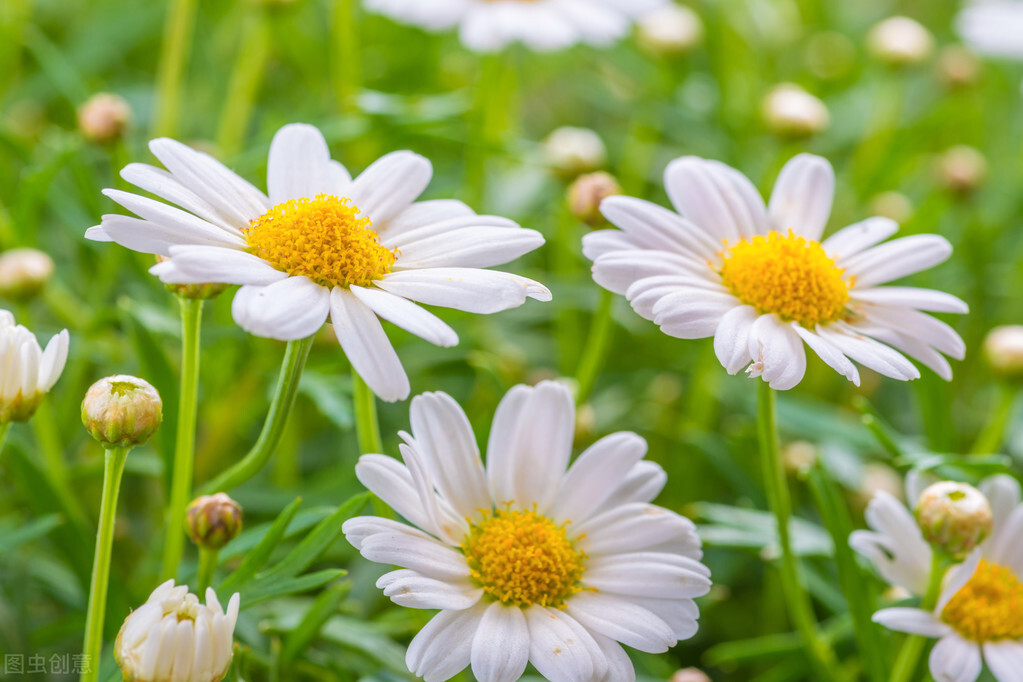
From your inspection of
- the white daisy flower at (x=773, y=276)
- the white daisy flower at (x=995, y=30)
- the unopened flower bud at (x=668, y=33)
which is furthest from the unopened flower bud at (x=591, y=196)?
the white daisy flower at (x=995, y=30)

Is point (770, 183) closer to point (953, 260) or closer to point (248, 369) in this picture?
point (953, 260)

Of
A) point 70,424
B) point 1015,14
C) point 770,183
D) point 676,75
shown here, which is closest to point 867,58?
point 1015,14

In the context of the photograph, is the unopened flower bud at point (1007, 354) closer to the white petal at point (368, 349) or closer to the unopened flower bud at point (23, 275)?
the white petal at point (368, 349)

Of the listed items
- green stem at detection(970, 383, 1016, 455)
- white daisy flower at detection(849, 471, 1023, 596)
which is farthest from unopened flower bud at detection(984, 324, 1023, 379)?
white daisy flower at detection(849, 471, 1023, 596)

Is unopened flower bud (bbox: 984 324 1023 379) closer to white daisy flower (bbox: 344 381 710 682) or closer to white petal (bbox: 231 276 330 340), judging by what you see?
white daisy flower (bbox: 344 381 710 682)

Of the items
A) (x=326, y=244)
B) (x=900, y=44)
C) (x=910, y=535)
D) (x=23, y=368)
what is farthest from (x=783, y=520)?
(x=900, y=44)

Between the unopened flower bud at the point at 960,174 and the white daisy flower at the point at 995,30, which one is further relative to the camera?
the white daisy flower at the point at 995,30

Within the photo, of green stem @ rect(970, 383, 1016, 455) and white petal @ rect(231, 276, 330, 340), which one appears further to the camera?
green stem @ rect(970, 383, 1016, 455)
